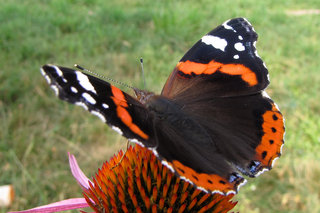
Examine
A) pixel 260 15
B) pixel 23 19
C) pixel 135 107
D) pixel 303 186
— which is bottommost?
pixel 303 186

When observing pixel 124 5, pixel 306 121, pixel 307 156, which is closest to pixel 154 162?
pixel 307 156

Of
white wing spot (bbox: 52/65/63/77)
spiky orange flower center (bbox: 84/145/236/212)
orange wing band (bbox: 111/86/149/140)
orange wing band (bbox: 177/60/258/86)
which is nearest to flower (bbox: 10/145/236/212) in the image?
spiky orange flower center (bbox: 84/145/236/212)

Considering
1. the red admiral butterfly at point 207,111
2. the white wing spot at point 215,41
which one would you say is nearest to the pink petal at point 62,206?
the red admiral butterfly at point 207,111

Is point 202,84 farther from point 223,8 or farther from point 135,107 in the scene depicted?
point 223,8

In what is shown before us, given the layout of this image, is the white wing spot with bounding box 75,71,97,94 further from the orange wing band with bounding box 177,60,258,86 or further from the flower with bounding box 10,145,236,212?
the orange wing band with bounding box 177,60,258,86

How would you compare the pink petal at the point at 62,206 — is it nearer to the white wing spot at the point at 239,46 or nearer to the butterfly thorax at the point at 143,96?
the butterfly thorax at the point at 143,96

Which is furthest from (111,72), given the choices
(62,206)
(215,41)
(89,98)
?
(89,98)

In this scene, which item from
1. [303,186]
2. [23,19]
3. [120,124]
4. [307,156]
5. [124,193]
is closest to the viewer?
[120,124]
